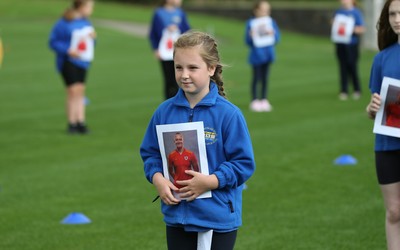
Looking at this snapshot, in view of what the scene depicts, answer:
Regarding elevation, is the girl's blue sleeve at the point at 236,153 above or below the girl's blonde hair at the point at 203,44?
below

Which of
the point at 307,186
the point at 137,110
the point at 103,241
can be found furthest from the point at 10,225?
the point at 137,110

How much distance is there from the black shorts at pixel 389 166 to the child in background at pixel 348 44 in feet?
41.3

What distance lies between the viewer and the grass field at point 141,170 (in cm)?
793

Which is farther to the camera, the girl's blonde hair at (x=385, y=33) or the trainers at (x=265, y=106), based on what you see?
the trainers at (x=265, y=106)

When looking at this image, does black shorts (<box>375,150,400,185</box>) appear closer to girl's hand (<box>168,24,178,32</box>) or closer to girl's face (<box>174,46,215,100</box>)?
girl's face (<box>174,46,215,100</box>)

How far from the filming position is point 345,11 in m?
18.4

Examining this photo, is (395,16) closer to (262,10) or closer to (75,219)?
(75,219)

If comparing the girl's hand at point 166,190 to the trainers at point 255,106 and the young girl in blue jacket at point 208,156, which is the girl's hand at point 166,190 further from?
the trainers at point 255,106

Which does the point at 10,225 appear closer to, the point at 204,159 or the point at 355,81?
the point at 204,159

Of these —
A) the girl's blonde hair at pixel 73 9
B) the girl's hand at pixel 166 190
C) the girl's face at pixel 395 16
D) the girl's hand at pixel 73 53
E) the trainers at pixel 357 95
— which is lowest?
the trainers at pixel 357 95

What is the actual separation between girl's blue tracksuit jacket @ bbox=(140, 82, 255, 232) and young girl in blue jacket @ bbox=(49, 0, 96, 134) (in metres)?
9.29

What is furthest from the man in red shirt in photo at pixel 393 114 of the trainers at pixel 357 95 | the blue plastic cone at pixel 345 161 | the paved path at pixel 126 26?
the paved path at pixel 126 26

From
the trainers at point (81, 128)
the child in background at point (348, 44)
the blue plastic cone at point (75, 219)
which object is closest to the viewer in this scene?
the blue plastic cone at point (75, 219)

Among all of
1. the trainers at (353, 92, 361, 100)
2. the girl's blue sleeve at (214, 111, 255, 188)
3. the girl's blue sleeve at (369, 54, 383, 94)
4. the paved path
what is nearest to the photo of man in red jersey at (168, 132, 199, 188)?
the girl's blue sleeve at (214, 111, 255, 188)
